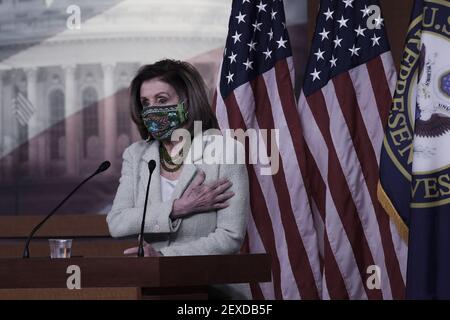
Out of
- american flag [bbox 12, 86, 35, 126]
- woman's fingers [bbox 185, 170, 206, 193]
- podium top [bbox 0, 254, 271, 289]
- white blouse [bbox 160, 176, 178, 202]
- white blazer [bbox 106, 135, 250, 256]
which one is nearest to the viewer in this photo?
podium top [bbox 0, 254, 271, 289]

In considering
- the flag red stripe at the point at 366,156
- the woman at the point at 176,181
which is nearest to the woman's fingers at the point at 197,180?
the woman at the point at 176,181

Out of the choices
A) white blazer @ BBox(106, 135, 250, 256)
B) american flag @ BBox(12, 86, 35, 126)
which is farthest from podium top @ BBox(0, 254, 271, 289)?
american flag @ BBox(12, 86, 35, 126)

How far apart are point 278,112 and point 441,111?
2.89ft

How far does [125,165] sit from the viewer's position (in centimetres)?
364

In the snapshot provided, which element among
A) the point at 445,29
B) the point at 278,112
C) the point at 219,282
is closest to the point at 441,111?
the point at 445,29

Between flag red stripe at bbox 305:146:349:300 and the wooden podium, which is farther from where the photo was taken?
flag red stripe at bbox 305:146:349:300

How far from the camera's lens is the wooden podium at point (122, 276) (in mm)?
2529

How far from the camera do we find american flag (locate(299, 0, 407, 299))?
182 inches

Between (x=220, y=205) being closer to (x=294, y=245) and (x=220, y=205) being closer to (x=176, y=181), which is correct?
(x=176, y=181)

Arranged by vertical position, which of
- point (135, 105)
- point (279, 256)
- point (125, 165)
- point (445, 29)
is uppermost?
point (445, 29)

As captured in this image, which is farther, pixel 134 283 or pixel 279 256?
pixel 279 256

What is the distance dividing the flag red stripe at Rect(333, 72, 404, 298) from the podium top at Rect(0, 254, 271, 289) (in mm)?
1986

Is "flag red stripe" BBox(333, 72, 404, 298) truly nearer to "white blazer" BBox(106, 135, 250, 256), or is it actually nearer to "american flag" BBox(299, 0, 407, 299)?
"american flag" BBox(299, 0, 407, 299)

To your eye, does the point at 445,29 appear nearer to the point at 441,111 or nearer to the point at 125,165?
the point at 441,111
